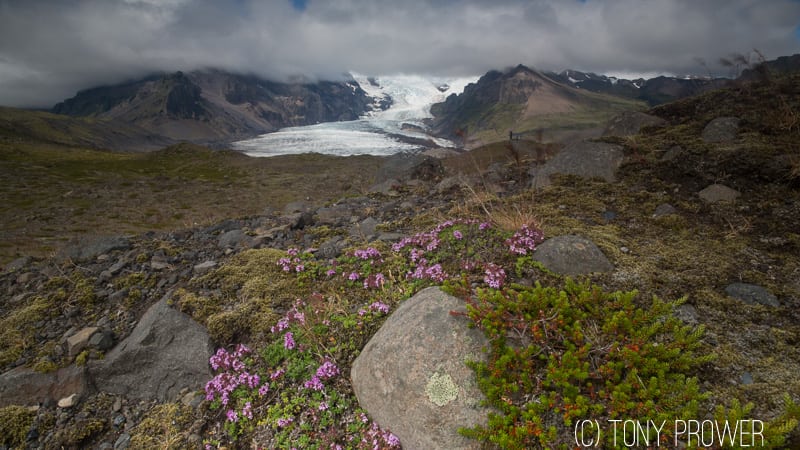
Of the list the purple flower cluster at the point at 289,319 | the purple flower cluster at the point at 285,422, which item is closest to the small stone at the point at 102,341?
the purple flower cluster at the point at 289,319

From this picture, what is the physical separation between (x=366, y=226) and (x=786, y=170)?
31.4 feet

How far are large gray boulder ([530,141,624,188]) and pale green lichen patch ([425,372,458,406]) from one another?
24.2ft

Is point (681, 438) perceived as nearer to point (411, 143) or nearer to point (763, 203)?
point (763, 203)

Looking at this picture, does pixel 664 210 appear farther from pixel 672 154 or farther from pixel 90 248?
pixel 90 248

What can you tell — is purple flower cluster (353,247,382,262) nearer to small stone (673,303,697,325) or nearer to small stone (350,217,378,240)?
small stone (350,217,378,240)

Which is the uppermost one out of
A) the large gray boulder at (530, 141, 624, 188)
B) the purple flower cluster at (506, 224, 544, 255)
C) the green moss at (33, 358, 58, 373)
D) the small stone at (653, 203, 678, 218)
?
the large gray boulder at (530, 141, 624, 188)

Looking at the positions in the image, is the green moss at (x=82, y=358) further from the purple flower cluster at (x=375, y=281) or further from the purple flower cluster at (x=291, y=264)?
the purple flower cluster at (x=375, y=281)

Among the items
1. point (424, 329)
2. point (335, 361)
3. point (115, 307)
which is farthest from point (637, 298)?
point (115, 307)

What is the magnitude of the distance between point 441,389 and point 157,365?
16.0 ft

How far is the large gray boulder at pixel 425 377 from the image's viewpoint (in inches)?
155

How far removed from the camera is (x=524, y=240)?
6340mm

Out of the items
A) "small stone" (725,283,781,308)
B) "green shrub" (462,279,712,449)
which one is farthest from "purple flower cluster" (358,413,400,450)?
"small stone" (725,283,781,308)

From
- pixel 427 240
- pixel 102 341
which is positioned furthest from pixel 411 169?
pixel 102 341

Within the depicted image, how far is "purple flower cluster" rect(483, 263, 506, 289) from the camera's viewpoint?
5426mm
